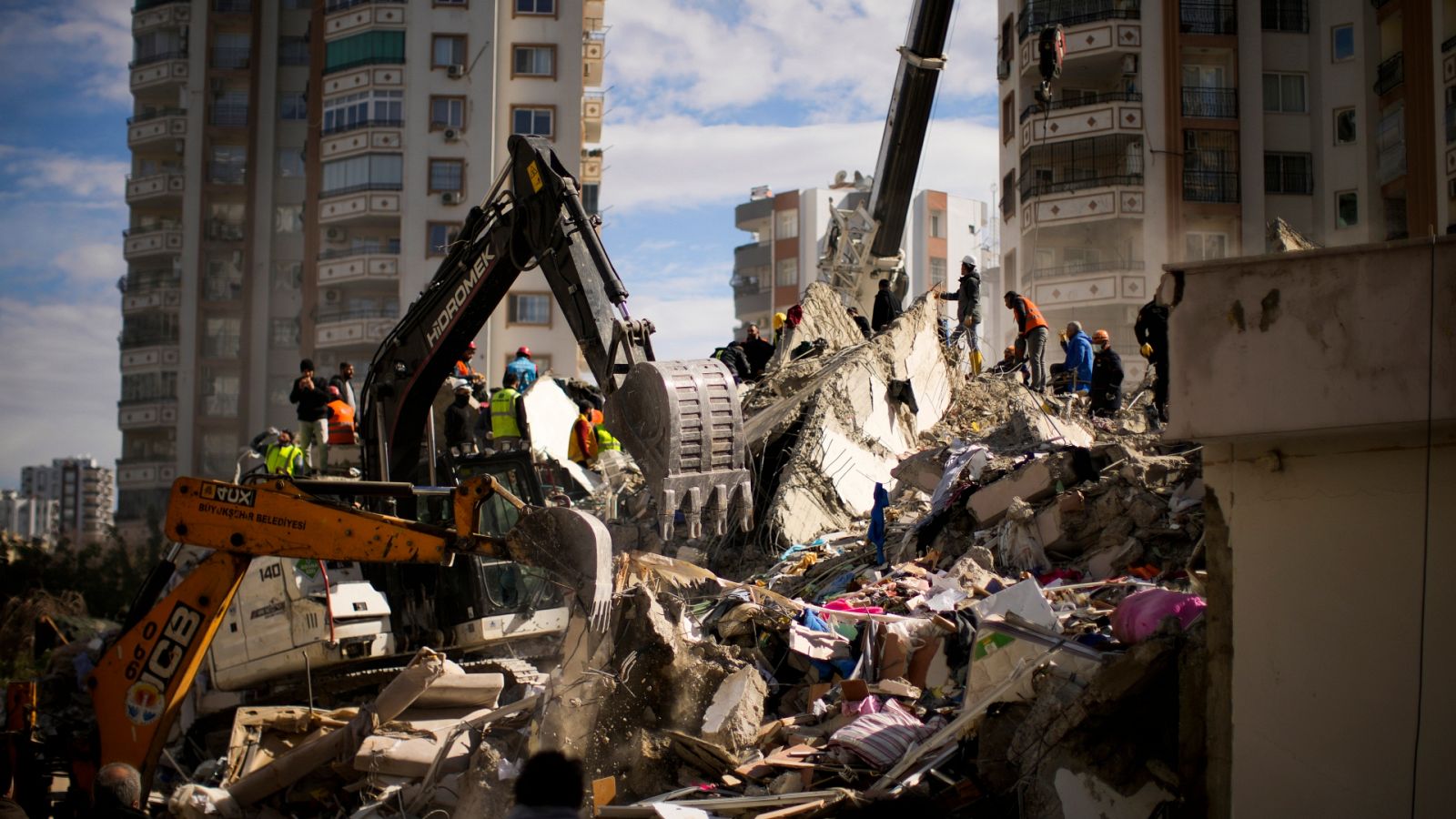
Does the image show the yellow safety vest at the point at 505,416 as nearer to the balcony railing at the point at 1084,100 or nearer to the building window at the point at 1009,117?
the balcony railing at the point at 1084,100

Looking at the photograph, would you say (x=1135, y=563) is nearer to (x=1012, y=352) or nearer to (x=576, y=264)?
(x=576, y=264)

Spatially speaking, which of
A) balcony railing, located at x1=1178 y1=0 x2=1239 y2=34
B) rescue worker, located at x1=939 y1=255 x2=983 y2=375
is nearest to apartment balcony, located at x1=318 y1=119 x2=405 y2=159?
balcony railing, located at x1=1178 y1=0 x2=1239 y2=34

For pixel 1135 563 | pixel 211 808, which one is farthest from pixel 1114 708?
pixel 211 808

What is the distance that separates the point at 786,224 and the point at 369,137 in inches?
1134

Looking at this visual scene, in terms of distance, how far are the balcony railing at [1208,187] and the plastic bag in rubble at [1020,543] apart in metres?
24.4

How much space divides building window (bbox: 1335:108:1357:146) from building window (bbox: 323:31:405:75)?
26.0 metres

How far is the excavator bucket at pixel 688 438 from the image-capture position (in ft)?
24.8

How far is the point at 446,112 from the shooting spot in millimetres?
40625

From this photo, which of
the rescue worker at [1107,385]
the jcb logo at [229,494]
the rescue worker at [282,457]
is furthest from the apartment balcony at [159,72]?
the jcb logo at [229,494]

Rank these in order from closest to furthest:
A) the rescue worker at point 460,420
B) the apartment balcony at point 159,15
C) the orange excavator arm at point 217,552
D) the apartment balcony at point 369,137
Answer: the orange excavator arm at point 217,552, the rescue worker at point 460,420, the apartment balcony at point 369,137, the apartment balcony at point 159,15

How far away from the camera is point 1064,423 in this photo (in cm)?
1572

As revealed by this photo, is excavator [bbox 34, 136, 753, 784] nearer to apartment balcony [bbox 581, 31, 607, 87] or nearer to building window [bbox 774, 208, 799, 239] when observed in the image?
apartment balcony [bbox 581, 31, 607, 87]

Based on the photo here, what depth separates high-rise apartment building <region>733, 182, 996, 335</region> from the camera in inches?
2571

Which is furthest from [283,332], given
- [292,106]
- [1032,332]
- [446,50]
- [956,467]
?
[956,467]
